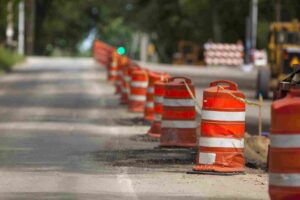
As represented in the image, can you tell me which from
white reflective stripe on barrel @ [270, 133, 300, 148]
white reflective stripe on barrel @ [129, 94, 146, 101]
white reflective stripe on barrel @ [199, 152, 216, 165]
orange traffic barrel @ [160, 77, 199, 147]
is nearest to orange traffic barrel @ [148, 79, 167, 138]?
orange traffic barrel @ [160, 77, 199, 147]

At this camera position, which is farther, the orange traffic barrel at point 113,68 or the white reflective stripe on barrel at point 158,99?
the orange traffic barrel at point 113,68

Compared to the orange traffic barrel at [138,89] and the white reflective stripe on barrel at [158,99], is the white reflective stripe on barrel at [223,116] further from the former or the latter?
the orange traffic barrel at [138,89]

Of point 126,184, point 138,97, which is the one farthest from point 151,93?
point 126,184

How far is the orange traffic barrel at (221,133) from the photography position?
45.2ft

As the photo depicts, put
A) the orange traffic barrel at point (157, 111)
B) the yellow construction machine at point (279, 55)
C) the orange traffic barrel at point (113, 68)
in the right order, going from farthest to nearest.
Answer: the orange traffic barrel at point (113, 68), the yellow construction machine at point (279, 55), the orange traffic barrel at point (157, 111)

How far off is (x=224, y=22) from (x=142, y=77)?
5290cm

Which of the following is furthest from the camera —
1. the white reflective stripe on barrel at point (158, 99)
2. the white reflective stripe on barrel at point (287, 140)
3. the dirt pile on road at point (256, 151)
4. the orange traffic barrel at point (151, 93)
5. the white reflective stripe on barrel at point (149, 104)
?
the white reflective stripe on barrel at point (149, 104)

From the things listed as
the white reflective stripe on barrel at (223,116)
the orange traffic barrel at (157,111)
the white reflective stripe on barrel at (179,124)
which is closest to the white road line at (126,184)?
the white reflective stripe on barrel at (223,116)

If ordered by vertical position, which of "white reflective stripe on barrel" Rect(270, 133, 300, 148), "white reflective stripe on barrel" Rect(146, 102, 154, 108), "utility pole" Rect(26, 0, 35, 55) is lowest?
"white reflective stripe on barrel" Rect(146, 102, 154, 108)

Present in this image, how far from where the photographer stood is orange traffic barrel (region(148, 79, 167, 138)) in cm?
1933

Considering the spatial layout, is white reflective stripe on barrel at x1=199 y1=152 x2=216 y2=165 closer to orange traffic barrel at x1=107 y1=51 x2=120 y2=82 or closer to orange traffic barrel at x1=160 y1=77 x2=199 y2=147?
orange traffic barrel at x1=160 y1=77 x2=199 y2=147

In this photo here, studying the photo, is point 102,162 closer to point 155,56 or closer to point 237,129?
point 237,129

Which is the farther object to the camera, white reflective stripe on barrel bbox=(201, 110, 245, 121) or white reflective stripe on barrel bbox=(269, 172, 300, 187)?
white reflective stripe on barrel bbox=(201, 110, 245, 121)

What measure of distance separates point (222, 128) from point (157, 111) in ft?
18.6
